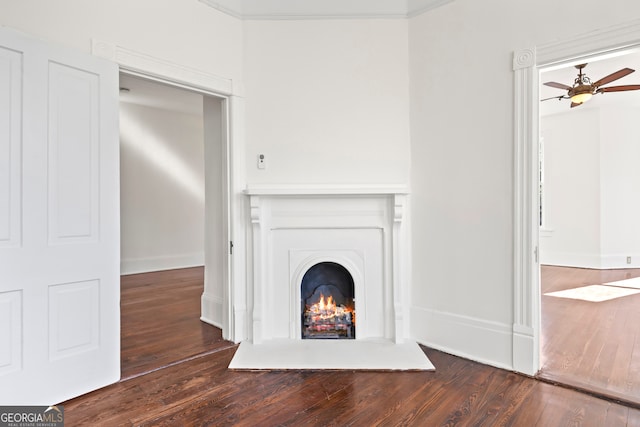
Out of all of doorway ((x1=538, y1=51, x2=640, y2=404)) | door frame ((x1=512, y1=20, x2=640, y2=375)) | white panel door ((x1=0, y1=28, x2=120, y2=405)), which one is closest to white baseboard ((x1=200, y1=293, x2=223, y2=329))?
white panel door ((x1=0, y1=28, x2=120, y2=405))

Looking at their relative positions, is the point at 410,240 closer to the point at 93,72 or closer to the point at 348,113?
the point at 348,113

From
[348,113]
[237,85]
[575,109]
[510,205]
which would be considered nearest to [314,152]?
[348,113]

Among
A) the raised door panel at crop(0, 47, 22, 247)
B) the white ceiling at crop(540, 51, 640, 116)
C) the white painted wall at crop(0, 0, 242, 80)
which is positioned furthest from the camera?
the white ceiling at crop(540, 51, 640, 116)

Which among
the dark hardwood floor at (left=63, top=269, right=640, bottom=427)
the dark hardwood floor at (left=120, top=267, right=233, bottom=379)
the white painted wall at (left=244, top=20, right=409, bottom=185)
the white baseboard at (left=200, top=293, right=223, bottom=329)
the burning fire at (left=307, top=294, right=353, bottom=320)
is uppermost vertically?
the white painted wall at (left=244, top=20, right=409, bottom=185)

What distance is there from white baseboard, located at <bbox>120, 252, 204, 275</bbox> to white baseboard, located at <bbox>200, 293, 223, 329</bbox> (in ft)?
10.5

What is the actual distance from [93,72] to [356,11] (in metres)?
2.12

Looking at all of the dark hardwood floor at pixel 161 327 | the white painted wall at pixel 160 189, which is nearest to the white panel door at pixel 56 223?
the dark hardwood floor at pixel 161 327

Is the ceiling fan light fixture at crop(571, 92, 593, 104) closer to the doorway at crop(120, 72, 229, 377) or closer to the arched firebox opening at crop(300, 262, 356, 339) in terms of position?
the arched firebox opening at crop(300, 262, 356, 339)

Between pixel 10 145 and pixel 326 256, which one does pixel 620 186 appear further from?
pixel 10 145

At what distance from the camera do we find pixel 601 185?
6.90 m

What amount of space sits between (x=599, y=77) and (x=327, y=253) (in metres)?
4.75

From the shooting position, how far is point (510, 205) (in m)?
2.66

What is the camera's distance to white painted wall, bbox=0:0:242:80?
2.17m

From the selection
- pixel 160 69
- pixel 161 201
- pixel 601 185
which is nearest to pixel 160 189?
pixel 161 201
